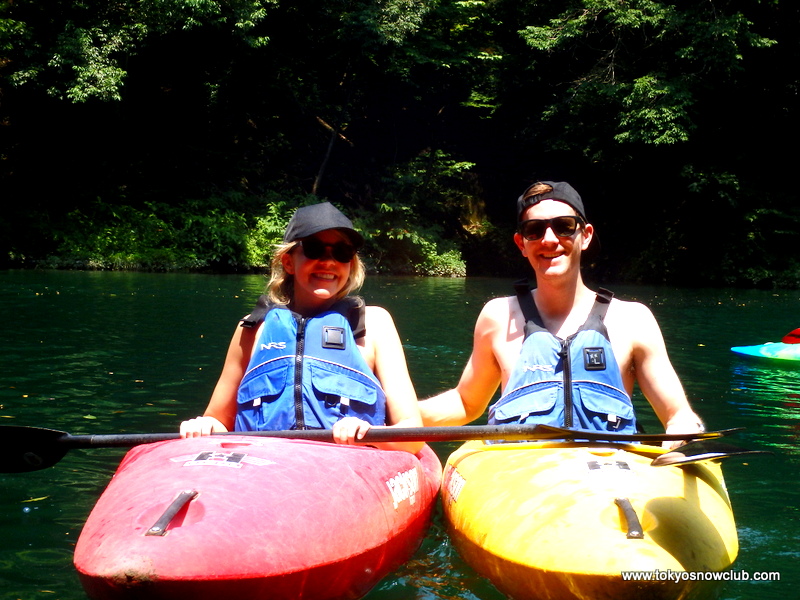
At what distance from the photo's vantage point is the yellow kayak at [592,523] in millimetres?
2252

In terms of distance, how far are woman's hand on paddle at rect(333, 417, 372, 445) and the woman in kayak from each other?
0.03 metres

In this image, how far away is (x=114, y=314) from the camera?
1068cm

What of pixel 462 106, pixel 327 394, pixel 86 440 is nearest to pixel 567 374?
pixel 327 394

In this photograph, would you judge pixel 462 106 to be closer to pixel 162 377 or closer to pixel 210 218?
pixel 210 218

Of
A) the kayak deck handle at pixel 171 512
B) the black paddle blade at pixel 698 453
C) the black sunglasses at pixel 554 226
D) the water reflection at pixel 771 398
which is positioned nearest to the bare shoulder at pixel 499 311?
the black sunglasses at pixel 554 226

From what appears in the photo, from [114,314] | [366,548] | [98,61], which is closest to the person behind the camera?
[366,548]

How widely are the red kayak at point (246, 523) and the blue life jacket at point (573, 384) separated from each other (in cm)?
56

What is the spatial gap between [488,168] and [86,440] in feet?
76.9

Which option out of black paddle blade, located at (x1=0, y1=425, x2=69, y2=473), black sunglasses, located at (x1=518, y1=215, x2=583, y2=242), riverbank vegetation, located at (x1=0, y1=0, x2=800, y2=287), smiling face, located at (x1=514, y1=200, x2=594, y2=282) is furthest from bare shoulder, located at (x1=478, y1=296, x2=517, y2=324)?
riverbank vegetation, located at (x1=0, y1=0, x2=800, y2=287)

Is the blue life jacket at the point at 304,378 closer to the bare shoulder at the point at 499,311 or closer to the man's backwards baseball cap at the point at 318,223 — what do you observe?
the man's backwards baseball cap at the point at 318,223

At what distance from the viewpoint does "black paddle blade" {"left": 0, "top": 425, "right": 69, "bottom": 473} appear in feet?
10.8

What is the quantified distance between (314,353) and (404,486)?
578mm

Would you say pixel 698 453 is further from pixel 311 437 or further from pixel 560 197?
pixel 311 437

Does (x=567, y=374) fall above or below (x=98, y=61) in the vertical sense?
below
